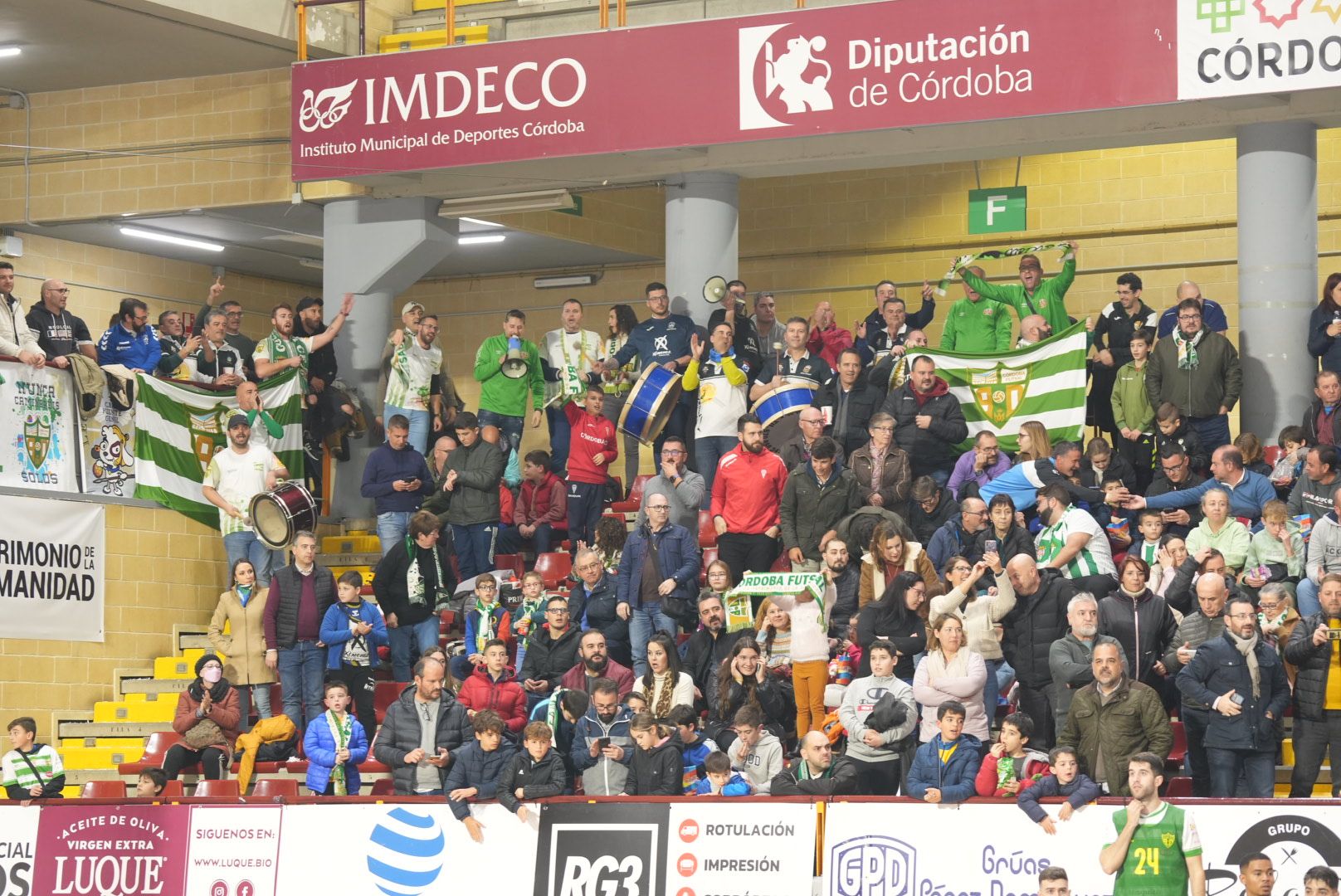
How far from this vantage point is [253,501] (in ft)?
56.6

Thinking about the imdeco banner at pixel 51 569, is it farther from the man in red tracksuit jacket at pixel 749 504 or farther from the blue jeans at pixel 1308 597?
the blue jeans at pixel 1308 597

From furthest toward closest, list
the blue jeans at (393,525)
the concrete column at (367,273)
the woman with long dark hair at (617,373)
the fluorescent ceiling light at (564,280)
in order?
the fluorescent ceiling light at (564,280) → the concrete column at (367,273) → the woman with long dark hair at (617,373) → the blue jeans at (393,525)

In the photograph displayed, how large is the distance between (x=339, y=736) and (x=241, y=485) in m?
4.25

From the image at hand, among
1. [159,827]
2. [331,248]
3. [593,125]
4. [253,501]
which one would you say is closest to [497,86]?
[593,125]

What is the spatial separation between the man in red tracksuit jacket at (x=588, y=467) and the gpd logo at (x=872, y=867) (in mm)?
6291

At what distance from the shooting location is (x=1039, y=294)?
17.6 meters

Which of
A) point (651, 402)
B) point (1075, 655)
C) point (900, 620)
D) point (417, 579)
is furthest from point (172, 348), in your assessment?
point (1075, 655)

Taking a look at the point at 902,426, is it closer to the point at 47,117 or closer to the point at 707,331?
the point at 707,331

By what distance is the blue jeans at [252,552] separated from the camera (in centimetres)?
1753

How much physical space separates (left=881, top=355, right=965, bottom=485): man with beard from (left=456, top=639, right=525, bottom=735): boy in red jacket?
3.69 metres

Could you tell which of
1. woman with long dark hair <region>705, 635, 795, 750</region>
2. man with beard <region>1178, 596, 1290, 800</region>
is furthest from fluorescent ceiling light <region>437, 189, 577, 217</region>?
man with beard <region>1178, 596, 1290, 800</region>

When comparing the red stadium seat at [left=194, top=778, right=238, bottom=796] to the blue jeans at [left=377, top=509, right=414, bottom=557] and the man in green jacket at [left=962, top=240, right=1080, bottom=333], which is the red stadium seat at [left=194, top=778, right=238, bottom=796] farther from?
the man in green jacket at [left=962, top=240, right=1080, bottom=333]

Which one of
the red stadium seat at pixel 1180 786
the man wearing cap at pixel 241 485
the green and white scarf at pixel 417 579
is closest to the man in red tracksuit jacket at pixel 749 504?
the green and white scarf at pixel 417 579

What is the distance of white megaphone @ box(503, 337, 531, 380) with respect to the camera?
61.4 feet
